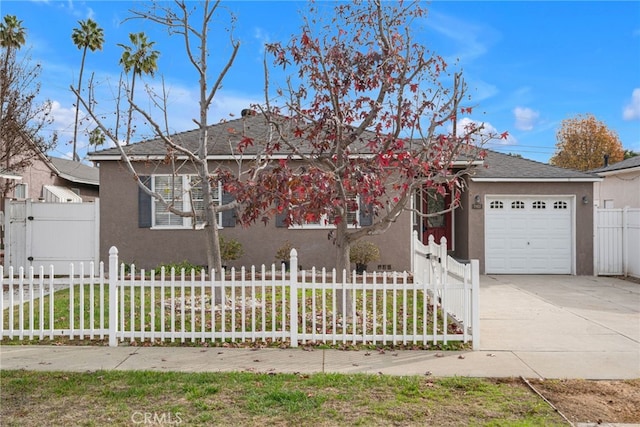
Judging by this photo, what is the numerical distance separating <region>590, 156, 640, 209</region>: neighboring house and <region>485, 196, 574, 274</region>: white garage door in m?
4.30

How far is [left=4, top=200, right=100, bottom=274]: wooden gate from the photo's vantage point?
13126mm

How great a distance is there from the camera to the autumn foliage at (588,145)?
3055cm

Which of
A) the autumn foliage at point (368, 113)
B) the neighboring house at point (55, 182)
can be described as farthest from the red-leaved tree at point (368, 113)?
the neighboring house at point (55, 182)

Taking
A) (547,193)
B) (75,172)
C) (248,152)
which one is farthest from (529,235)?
(75,172)

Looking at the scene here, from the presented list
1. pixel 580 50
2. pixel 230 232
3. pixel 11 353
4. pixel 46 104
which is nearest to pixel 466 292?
pixel 11 353

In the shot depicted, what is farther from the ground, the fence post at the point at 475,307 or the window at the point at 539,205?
the window at the point at 539,205

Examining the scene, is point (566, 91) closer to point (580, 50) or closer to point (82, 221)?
point (580, 50)

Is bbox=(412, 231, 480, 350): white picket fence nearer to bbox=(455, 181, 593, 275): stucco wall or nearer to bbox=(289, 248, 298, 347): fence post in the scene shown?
bbox=(289, 248, 298, 347): fence post

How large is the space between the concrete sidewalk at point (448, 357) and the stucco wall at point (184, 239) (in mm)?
5326

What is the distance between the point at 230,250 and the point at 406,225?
15.7ft

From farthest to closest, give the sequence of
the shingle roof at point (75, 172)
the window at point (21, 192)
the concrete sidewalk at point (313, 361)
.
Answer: the shingle roof at point (75, 172)
the window at point (21, 192)
the concrete sidewalk at point (313, 361)

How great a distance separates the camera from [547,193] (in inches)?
551

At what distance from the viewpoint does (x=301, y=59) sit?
7.20m

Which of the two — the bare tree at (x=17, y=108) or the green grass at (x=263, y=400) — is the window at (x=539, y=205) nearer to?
the green grass at (x=263, y=400)
